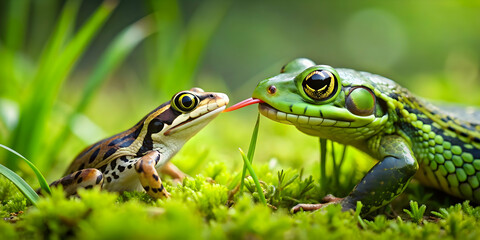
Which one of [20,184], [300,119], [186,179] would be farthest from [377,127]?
[20,184]

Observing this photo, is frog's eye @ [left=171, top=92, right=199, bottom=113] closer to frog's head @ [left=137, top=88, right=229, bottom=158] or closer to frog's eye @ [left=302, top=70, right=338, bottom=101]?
frog's head @ [left=137, top=88, right=229, bottom=158]

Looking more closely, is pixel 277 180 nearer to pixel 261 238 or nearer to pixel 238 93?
pixel 261 238

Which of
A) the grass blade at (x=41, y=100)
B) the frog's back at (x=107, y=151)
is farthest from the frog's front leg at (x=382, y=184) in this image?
the grass blade at (x=41, y=100)

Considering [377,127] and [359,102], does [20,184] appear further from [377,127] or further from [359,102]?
[377,127]

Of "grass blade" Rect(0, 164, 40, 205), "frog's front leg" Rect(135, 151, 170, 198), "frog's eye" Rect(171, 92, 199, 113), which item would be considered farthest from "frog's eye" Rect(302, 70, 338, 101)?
"grass blade" Rect(0, 164, 40, 205)

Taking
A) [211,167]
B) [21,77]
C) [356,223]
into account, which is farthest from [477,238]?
[21,77]
